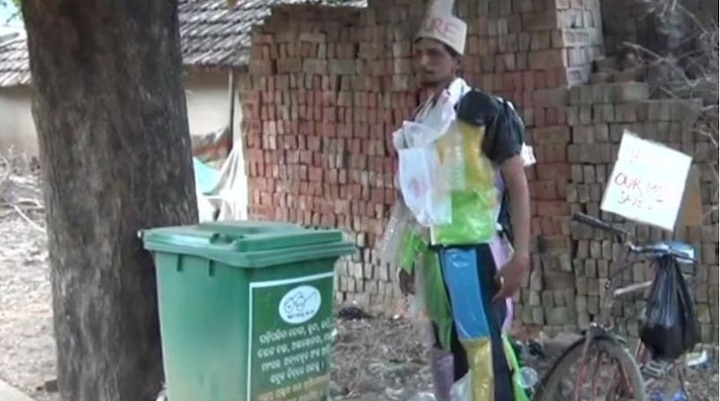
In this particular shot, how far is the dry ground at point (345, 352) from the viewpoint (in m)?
7.18

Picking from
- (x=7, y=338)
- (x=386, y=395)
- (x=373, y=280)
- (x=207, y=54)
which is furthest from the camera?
(x=207, y=54)

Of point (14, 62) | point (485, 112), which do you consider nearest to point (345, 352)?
point (485, 112)

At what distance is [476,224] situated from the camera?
5.31m

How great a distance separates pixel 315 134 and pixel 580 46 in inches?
107

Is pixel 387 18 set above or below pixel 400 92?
above

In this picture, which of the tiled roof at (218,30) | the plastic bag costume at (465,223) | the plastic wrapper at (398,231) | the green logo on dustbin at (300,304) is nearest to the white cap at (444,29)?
the plastic bag costume at (465,223)

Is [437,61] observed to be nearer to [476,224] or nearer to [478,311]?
[476,224]

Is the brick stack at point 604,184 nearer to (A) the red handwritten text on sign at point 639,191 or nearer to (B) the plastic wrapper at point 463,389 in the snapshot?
(A) the red handwritten text on sign at point 639,191

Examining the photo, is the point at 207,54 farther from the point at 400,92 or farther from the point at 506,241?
the point at 506,241

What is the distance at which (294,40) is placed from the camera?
1039 centimetres

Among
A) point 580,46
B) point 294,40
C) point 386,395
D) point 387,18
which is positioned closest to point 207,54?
point 294,40

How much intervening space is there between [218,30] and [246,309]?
10218 mm

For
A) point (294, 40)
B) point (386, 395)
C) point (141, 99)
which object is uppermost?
point (294, 40)

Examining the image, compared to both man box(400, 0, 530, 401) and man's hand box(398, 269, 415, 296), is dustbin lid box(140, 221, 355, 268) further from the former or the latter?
man box(400, 0, 530, 401)
